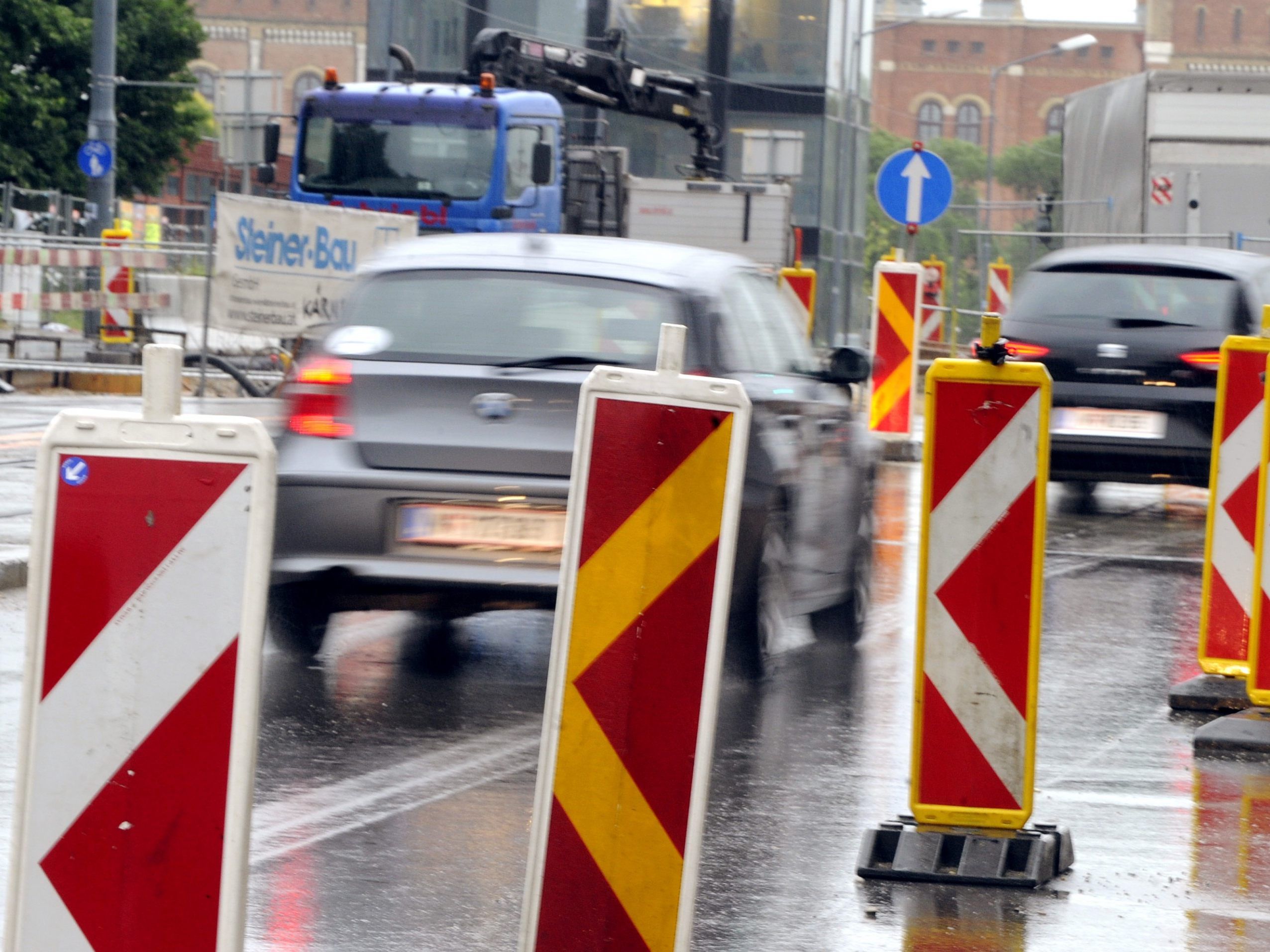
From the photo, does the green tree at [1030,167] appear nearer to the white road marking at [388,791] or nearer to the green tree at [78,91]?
the green tree at [78,91]

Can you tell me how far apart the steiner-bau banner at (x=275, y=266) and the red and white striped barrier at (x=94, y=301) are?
501cm

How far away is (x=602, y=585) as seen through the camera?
12.3 ft

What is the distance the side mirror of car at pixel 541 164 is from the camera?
22.8 m

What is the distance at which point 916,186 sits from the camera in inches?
780

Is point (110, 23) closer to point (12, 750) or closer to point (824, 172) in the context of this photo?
point (824, 172)

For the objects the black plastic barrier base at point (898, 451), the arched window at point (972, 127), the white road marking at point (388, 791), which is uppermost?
the arched window at point (972, 127)

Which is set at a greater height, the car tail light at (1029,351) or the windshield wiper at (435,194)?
the windshield wiper at (435,194)

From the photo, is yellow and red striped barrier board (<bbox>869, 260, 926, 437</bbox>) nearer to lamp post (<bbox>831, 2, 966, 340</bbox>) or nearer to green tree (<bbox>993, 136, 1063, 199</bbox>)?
lamp post (<bbox>831, 2, 966, 340</bbox>)

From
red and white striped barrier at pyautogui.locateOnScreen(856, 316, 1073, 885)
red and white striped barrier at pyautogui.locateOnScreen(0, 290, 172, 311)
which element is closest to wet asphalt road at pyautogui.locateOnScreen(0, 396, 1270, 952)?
red and white striped barrier at pyautogui.locateOnScreen(856, 316, 1073, 885)

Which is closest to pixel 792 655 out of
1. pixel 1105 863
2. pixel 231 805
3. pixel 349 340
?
pixel 349 340

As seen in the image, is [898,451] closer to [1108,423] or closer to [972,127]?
[1108,423]

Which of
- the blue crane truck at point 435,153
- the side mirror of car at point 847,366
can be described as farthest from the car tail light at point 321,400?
the blue crane truck at point 435,153

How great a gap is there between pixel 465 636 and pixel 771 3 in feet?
140

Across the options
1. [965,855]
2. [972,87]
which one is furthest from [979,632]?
[972,87]
